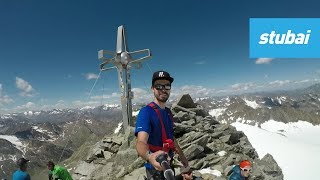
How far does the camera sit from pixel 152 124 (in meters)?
6.86

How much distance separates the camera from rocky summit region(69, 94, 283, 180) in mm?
23906

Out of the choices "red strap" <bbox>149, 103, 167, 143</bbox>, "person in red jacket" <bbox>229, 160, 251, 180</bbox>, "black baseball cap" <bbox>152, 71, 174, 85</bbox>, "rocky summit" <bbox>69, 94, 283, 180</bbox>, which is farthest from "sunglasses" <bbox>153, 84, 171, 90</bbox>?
"rocky summit" <bbox>69, 94, 283, 180</bbox>

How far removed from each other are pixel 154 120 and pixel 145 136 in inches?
20.0

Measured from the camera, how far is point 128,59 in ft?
101

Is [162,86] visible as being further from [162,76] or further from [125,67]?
[125,67]

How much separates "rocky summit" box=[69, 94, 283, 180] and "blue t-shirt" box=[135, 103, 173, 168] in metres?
14.2

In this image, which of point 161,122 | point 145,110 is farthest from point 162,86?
point 161,122

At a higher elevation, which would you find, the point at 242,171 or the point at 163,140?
the point at 163,140

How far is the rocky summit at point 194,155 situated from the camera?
2391cm

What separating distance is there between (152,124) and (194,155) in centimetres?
1883

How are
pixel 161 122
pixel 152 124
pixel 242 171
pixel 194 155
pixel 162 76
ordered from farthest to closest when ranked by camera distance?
pixel 194 155, pixel 242 171, pixel 161 122, pixel 152 124, pixel 162 76

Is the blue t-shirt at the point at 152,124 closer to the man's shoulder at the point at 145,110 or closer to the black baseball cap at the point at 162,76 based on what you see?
the man's shoulder at the point at 145,110

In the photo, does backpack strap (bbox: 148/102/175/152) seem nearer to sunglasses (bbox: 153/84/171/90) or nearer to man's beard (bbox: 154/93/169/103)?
man's beard (bbox: 154/93/169/103)

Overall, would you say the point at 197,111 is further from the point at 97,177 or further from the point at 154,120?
the point at 154,120
